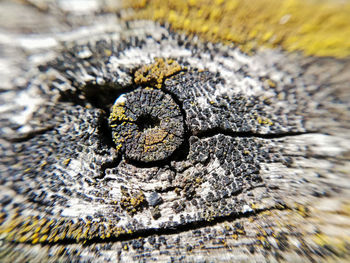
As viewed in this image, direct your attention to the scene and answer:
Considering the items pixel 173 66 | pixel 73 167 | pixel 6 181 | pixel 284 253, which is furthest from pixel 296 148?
pixel 6 181

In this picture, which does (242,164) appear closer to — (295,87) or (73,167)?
(295,87)

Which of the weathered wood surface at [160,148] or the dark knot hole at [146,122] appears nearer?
the weathered wood surface at [160,148]

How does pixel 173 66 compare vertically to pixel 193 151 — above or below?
above

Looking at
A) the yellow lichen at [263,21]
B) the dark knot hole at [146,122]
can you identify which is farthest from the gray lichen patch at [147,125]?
the yellow lichen at [263,21]

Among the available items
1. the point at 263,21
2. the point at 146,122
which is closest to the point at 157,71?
the point at 146,122

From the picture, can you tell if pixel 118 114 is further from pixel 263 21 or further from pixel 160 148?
pixel 263 21

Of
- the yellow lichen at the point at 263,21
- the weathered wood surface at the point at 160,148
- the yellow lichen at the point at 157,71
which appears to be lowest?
the weathered wood surface at the point at 160,148

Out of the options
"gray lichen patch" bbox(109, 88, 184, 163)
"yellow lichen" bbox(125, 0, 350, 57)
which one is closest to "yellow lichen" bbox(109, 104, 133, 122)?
"gray lichen patch" bbox(109, 88, 184, 163)

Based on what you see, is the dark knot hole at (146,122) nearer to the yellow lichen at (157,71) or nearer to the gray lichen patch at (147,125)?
the gray lichen patch at (147,125)
